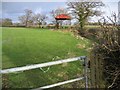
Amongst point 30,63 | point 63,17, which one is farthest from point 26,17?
point 30,63

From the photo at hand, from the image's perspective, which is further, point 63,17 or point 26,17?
point 63,17

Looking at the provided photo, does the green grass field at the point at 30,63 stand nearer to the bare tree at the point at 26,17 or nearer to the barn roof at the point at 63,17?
the bare tree at the point at 26,17

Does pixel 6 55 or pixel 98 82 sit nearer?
pixel 98 82

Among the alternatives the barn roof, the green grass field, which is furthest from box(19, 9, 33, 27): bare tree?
the barn roof

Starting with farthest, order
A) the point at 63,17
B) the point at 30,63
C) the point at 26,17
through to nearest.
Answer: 1. the point at 63,17
2. the point at 26,17
3. the point at 30,63

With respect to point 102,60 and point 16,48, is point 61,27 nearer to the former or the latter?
point 16,48

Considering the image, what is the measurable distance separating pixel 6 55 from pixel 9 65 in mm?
1148

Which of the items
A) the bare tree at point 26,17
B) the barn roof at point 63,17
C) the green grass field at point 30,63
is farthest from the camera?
the barn roof at point 63,17

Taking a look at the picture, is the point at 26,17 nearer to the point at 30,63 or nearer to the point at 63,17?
the point at 63,17

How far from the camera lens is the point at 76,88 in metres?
4.34

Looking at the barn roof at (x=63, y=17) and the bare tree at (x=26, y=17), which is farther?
the barn roof at (x=63, y=17)

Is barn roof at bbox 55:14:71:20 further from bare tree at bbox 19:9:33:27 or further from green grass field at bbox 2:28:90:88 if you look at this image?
green grass field at bbox 2:28:90:88

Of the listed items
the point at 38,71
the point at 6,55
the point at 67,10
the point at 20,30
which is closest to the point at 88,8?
the point at 67,10

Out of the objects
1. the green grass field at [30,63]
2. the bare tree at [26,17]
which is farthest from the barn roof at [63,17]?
the green grass field at [30,63]
